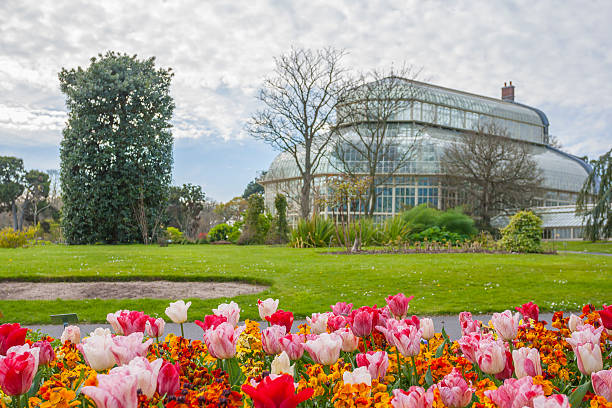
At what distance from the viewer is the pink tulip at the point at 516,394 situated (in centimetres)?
121

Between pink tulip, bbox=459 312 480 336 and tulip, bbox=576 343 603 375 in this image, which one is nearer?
tulip, bbox=576 343 603 375

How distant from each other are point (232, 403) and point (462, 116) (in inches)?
1679

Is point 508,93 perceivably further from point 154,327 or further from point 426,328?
point 154,327

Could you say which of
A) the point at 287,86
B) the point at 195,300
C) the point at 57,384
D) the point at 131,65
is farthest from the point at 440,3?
the point at 131,65

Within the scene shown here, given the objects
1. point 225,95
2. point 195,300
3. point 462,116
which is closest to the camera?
point 195,300

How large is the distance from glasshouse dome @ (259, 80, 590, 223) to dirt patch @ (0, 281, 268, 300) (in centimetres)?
1898

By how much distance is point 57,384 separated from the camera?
1663mm

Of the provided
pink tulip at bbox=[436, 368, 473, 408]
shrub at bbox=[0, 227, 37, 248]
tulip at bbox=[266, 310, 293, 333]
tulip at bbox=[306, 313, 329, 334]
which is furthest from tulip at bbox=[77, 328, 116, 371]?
shrub at bbox=[0, 227, 37, 248]

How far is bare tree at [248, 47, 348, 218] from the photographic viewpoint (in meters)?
24.5

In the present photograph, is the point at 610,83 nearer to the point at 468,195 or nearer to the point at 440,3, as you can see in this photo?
the point at 468,195

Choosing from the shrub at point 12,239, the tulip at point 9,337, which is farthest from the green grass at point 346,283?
the shrub at point 12,239

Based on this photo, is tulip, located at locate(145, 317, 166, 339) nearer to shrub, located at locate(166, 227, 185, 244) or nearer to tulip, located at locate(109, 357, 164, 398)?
tulip, located at locate(109, 357, 164, 398)

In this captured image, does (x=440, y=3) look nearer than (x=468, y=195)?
Yes

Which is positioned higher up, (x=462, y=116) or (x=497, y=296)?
(x=462, y=116)
